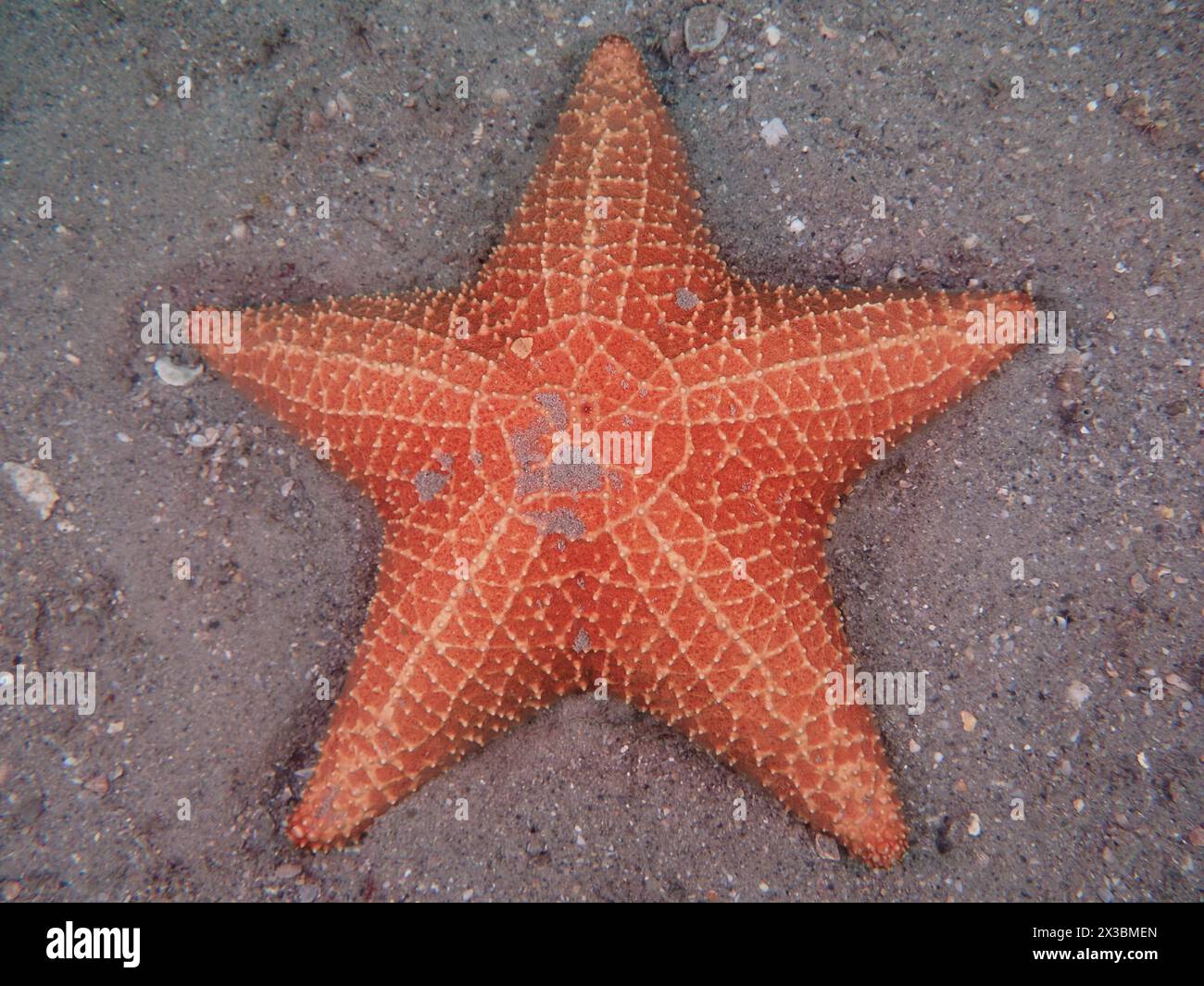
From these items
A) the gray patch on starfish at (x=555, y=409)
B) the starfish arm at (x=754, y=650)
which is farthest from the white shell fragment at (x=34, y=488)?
the starfish arm at (x=754, y=650)

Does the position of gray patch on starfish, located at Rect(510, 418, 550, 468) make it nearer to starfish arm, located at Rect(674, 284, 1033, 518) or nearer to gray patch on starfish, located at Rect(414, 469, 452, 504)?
gray patch on starfish, located at Rect(414, 469, 452, 504)

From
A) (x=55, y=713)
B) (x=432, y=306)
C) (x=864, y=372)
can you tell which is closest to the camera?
(x=864, y=372)

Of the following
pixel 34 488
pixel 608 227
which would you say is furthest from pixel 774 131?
pixel 34 488

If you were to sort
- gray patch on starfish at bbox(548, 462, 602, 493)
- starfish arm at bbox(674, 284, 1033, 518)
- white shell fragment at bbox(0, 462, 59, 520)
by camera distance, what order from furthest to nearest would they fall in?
white shell fragment at bbox(0, 462, 59, 520) < starfish arm at bbox(674, 284, 1033, 518) < gray patch on starfish at bbox(548, 462, 602, 493)

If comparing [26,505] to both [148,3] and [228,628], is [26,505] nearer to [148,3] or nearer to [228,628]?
[228,628]

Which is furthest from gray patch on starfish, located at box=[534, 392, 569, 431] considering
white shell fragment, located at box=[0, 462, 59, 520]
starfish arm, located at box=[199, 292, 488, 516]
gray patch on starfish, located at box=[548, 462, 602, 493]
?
white shell fragment, located at box=[0, 462, 59, 520]

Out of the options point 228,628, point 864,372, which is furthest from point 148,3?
point 864,372

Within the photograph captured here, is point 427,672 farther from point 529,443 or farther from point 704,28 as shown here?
point 704,28
